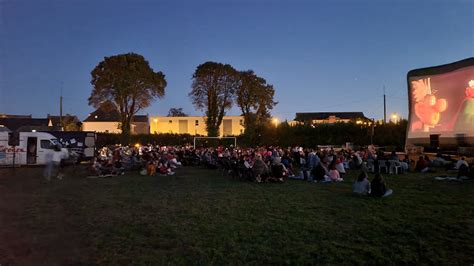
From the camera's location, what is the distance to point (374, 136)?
36.6 m

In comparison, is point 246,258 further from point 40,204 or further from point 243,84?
point 243,84

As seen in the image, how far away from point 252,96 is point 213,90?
5252mm

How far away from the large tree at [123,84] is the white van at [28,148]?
55.4ft

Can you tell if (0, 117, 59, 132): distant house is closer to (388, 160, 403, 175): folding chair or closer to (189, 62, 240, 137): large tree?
(189, 62, 240, 137): large tree

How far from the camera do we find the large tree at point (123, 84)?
4094 cm

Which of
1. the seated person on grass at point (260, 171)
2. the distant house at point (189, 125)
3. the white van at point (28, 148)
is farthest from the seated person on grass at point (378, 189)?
the distant house at point (189, 125)

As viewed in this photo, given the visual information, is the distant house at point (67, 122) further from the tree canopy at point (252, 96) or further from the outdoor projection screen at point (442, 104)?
the outdoor projection screen at point (442, 104)

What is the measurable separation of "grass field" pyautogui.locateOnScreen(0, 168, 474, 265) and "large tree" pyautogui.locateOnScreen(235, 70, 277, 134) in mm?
35339

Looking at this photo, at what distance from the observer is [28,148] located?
23828 mm

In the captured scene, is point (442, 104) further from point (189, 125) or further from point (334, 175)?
point (189, 125)

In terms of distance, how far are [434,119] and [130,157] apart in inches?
818

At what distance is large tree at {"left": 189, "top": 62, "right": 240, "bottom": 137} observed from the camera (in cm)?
4484

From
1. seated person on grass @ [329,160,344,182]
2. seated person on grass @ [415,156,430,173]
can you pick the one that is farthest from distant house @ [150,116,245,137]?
seated person on grass @ [329,160,344,182]

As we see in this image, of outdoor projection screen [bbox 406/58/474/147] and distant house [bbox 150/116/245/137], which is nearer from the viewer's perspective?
outdoor projection screen [bbox 406/58/474/147]
